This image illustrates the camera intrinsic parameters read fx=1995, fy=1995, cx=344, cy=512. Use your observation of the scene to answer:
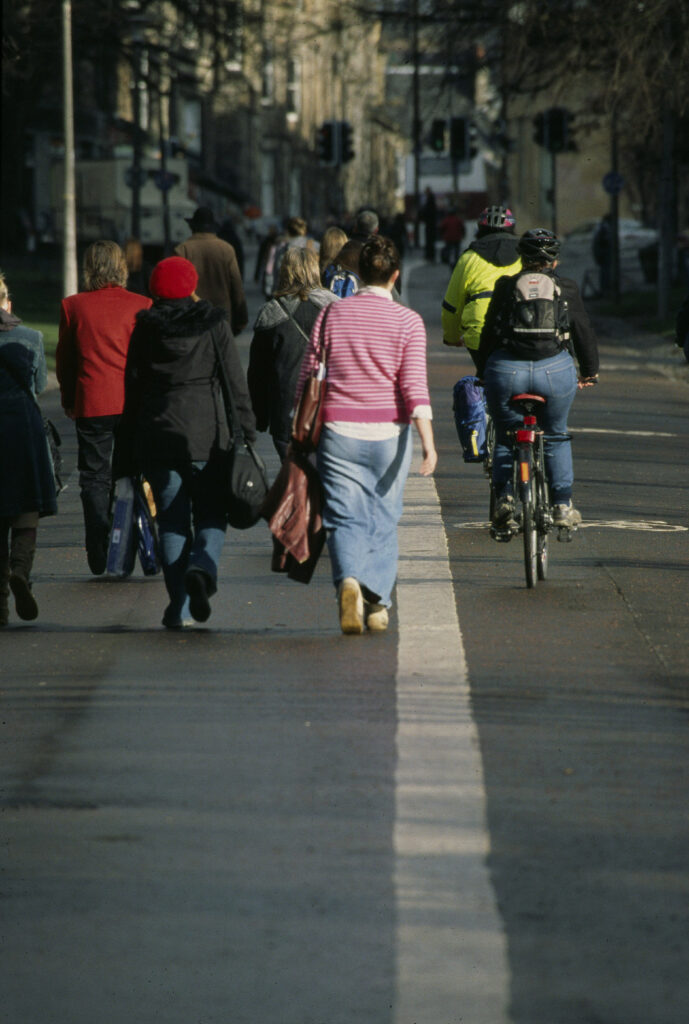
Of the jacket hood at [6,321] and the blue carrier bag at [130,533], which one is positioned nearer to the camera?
the jacket hood at [6,321]

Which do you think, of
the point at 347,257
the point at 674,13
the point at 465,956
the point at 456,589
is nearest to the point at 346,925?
the point at 465,956

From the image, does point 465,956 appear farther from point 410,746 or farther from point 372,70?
point 372,70

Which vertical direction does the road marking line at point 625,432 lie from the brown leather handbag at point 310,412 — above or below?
below

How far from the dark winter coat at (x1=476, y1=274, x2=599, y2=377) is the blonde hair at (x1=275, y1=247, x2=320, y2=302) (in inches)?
47.7

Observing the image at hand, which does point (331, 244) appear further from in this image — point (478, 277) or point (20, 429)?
point (20, 429)

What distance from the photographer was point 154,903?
15.6ft

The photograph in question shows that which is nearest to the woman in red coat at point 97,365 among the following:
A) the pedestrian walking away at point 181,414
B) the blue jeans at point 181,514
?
the pedestrian walking away at point 181,414

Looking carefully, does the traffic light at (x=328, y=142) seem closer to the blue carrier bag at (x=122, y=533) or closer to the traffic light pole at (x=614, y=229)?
the traffic light pole at (x=614, y=229)

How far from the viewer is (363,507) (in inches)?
328

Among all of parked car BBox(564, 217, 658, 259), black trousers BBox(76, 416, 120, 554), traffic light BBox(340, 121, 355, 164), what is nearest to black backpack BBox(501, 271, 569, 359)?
black trousers BBox(76, 416, 120, 554)

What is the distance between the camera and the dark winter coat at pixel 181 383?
27.5 ft

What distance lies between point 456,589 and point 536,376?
116 cm

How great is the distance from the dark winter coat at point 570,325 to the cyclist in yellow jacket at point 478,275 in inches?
53.8

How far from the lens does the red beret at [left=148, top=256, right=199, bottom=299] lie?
331 inches
